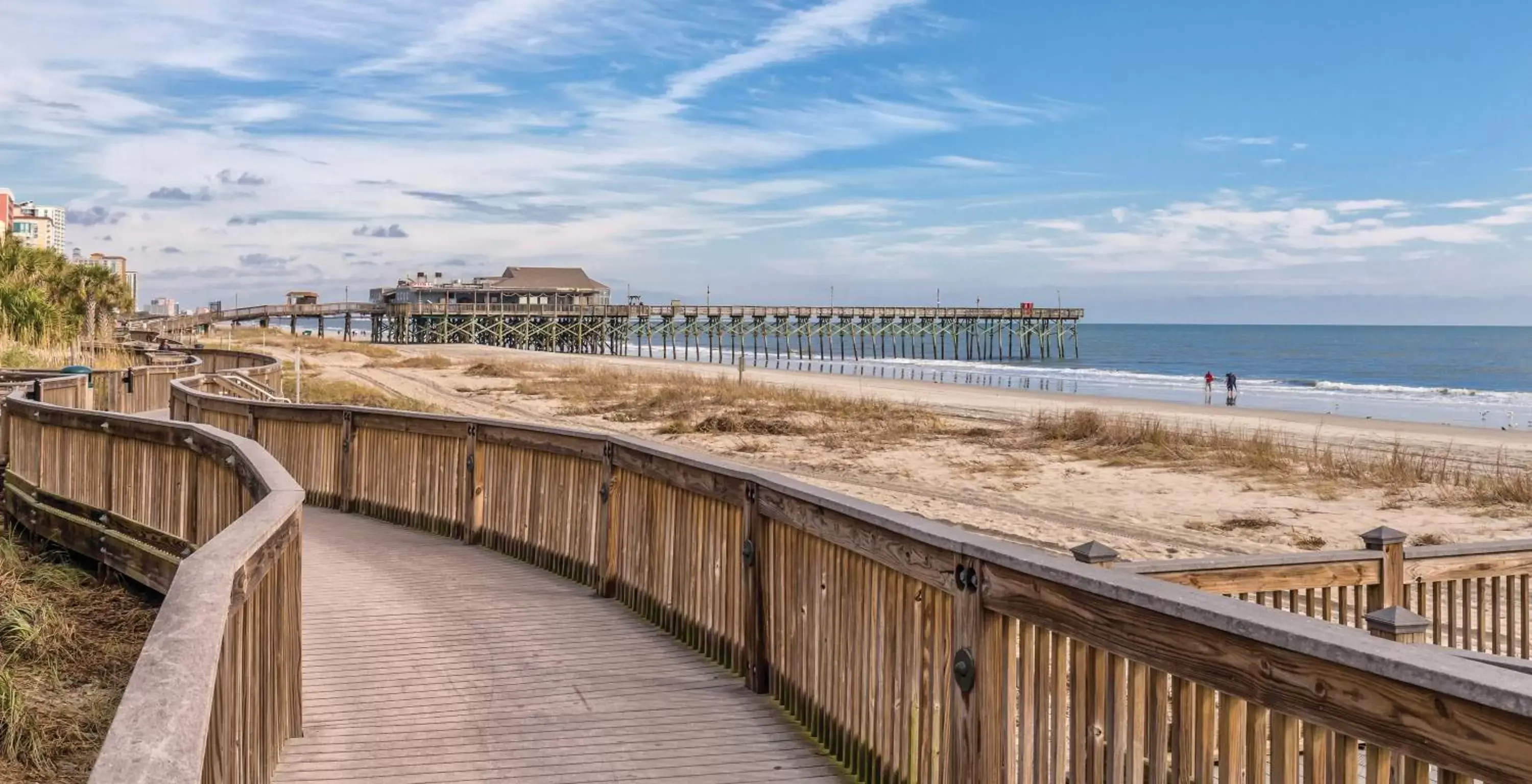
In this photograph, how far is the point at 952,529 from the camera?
4.44 metres

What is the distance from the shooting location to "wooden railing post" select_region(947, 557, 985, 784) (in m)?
3.97

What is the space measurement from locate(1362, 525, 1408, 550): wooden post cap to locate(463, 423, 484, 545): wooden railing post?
666cm

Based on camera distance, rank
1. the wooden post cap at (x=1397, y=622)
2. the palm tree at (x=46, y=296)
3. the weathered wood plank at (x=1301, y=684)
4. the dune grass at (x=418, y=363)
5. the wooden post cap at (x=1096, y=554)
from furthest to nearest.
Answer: the dune grass at (x=418, y=363)
the palm tree at (x=46, y=296)
the wooden post cap at (x=1096, y=554)
the wooden post cap at (x=1397, y=622)
the weathered wood plank at (x=1301, y=684)

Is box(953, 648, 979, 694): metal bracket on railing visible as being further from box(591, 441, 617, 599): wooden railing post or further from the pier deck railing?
box(591, 441, 617, 599): wooden railing post

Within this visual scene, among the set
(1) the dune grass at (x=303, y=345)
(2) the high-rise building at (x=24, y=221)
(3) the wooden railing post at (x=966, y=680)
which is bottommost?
(3) the wooden railing post at (x=966, y=680)

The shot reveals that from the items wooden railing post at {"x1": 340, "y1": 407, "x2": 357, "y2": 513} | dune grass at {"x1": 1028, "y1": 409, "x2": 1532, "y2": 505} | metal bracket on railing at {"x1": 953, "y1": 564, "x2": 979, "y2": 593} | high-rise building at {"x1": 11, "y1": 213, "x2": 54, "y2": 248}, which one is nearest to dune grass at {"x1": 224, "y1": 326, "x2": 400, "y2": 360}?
dune grass at {"x1": 1028, "y1": 409, "x2": 1532, "y2": 505}

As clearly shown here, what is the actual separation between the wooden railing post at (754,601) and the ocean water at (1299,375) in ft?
125

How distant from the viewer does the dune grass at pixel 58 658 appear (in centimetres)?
599

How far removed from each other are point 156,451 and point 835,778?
255 inches

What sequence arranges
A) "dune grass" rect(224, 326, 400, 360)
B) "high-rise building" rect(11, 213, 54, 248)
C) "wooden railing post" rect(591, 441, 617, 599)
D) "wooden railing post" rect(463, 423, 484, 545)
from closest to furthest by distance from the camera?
"wooden railing post" rect(591, 441, 617, 599) → "wooden railing post" rect(463, 423, 484, 545) → "dune grass" rect(224, 326, 400, 360) → "high-rise building" rect(11, 213, 54, 248)

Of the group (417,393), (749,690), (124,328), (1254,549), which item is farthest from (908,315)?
(749,690)

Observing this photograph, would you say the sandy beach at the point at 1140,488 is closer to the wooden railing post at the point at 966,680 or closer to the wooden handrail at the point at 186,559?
the wooden handrail at the point at 186,559

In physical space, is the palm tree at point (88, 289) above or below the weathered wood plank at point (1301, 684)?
above

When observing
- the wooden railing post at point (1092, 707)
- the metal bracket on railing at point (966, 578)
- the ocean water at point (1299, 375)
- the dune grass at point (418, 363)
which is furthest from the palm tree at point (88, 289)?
the wooden railing post at point (1092, 707)
